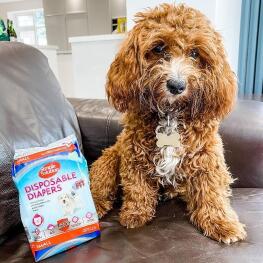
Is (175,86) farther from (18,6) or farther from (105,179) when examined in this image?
(18,6)

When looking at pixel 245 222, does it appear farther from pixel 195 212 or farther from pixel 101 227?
pixel 101 227

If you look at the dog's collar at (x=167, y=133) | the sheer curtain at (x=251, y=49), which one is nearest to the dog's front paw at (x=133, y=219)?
the dog's collar at (x=167, y=133)

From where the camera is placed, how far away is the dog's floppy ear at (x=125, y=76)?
39.2 inches

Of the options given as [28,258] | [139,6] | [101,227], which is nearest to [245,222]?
[101,227]

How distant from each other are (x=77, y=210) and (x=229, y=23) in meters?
1.87

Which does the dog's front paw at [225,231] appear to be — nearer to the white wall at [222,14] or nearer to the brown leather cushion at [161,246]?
the brown leather cushion at [161,246]

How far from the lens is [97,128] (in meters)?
1.45

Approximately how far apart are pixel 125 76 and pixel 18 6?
29.7 ft

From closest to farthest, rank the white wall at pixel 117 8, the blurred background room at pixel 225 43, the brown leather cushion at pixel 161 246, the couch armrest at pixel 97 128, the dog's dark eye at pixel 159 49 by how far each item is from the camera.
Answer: the brown leather cushion at pixel 161 246
the dog's dark eye at pixel 159 49
the couch armrest at pixel 97 128
the blurred background room at pixel 225 43
the white wall at pixel 117 8

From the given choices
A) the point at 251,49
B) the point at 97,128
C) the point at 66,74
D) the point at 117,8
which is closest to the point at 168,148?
the point at 97,128

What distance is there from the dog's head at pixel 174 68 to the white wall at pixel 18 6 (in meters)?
8.58

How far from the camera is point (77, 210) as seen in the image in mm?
979

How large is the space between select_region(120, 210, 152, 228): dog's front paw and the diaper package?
107mm

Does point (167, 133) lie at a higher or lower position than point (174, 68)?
lower
